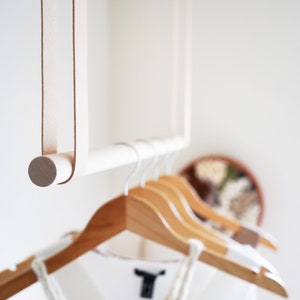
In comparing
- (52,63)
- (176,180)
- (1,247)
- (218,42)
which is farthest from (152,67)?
(52,63)

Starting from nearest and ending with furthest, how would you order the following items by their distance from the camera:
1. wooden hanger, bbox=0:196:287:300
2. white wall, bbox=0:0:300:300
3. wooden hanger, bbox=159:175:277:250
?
1. wooden hanger, bbox=0:196:287:300
2. wooden hanger, bbox=159:175:277:250
3. white wall, bbox=0:0:300:300

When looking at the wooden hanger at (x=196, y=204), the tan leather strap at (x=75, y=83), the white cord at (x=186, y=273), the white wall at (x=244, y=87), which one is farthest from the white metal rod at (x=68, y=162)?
the white wall at (x=244, y=87)

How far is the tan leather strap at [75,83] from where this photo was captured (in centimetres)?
42

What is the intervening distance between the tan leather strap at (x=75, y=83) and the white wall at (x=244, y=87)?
2.69ft

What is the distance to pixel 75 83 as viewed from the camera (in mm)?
421

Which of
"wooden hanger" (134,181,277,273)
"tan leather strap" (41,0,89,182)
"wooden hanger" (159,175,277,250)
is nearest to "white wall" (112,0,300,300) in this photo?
"wooden hanger" (159,175,277,250)

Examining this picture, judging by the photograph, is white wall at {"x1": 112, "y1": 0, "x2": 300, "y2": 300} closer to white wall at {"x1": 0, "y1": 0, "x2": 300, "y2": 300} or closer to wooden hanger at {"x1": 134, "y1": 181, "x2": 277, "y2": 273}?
white wall at {"x1": 0, "y1": 0, "x2": 300, "y2": 300}

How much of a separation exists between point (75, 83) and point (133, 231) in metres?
0.28

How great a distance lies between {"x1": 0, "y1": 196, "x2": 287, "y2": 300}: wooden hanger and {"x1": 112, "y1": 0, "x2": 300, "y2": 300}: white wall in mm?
577

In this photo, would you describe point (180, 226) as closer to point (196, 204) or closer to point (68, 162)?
point (196, 204)

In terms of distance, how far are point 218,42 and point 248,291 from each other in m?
0.78

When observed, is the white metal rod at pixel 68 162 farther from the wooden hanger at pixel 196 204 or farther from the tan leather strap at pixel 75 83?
the wooden hanger at pixel 196 204

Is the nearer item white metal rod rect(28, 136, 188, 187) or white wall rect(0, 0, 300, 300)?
white metal rod rect(28, 136, 188, 187)

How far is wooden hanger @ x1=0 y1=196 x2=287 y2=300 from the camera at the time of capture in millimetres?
607
